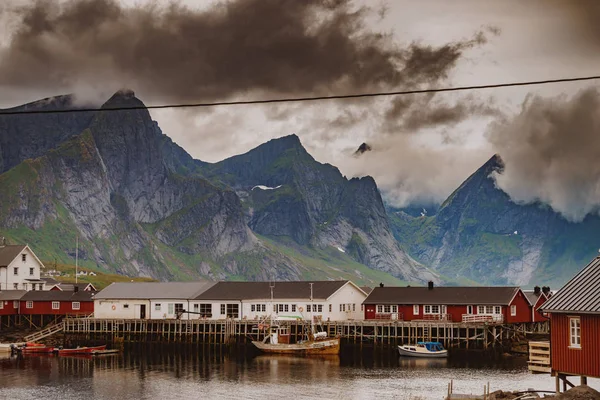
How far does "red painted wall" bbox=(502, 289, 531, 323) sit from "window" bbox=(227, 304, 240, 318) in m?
32.8

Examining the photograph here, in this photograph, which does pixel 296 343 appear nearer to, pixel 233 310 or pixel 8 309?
pixel 233 310

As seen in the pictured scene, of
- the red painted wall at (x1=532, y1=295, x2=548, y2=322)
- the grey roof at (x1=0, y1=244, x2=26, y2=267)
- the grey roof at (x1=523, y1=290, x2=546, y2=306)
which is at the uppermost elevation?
the grey roof at (x1=0, y1=244, x2=26, y2=267)

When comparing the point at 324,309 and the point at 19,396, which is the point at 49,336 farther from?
the point at 19,396

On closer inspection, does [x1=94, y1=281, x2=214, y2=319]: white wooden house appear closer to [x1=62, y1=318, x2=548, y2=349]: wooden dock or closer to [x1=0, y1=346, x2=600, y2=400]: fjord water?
[x1=62, y1=318, x2=548, y2=349]: wooden dock

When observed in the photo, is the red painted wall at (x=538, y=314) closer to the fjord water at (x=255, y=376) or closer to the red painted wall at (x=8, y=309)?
the fjord water at (x=255, y=376)

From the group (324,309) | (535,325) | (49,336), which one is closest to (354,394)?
(324,309)

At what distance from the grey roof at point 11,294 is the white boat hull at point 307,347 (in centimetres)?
4114

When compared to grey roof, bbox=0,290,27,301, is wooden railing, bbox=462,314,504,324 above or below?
below

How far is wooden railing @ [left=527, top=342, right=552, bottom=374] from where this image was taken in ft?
144

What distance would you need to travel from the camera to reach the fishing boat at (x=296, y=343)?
92.2 meters

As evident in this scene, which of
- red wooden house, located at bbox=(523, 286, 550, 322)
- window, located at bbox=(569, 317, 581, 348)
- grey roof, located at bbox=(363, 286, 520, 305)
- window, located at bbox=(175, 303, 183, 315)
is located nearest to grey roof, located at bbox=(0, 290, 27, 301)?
window, located at bbox=(175, 303, 183, 315)

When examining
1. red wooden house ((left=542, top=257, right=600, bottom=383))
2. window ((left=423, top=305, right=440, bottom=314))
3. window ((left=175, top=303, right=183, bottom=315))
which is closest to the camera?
red wooden house ((left=542, top=257, right=600, bottom=383))

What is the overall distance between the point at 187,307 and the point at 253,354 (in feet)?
65.0

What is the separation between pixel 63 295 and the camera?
11900 cm
